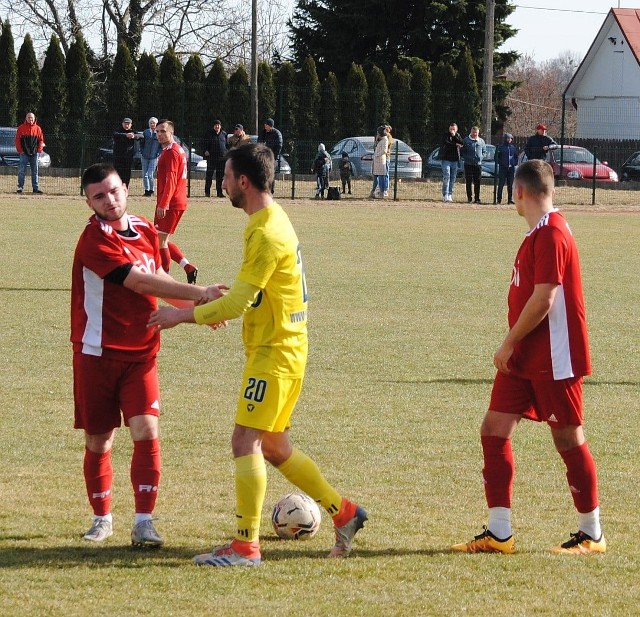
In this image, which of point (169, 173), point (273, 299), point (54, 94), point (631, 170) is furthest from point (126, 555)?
point (631, 170)

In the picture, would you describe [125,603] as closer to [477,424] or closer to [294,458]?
[294,458]

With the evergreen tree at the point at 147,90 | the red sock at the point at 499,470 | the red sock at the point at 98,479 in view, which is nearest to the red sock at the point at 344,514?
the red sock at the point at 499,470

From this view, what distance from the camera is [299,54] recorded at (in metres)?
49.9

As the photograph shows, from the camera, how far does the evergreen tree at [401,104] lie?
4138cm

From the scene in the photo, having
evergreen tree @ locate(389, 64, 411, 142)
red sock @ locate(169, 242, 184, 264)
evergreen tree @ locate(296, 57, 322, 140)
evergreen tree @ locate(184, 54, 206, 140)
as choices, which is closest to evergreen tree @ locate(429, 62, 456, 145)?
evergreen tree @ locate(389, 64, 411, 142)

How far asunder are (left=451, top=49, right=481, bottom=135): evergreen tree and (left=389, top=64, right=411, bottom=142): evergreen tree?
165 cm

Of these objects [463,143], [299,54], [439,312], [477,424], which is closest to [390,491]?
[477,424]

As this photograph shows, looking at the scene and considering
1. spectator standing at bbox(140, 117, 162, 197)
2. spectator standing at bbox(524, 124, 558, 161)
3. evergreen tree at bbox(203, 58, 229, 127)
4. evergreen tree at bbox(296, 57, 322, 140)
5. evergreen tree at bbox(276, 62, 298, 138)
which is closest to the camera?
spectator standing at bbox(140, 117, 162, 197)

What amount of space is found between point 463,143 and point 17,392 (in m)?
22.6

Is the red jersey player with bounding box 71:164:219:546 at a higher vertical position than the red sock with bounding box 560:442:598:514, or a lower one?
higher

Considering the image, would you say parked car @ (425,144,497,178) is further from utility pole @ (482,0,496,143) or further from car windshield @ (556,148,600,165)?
car windshield @ (556,148,600,165)

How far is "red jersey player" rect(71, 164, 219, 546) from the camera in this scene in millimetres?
5184

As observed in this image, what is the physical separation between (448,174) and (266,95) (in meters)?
13.5

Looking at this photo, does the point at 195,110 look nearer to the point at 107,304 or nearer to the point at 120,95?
the point at 120,95
